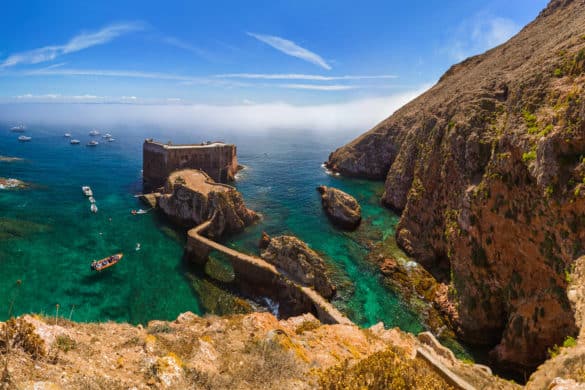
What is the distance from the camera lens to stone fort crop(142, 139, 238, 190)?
216ft

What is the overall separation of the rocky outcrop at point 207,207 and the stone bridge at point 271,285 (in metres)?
6.29

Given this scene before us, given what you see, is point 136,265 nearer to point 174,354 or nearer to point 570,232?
point 174,354

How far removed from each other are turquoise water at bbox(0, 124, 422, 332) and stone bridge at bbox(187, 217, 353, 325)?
11.6 feet

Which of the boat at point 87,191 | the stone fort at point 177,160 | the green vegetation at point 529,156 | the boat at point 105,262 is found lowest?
the boat at point 105,262

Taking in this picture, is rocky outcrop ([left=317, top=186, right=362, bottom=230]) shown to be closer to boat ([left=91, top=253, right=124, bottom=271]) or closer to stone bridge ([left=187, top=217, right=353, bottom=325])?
stone bridge ([left=187, top=217, right=353, bottom=325])

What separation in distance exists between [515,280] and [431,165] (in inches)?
869

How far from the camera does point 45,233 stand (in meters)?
43.5

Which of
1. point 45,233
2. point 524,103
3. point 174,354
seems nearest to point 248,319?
point 174,354

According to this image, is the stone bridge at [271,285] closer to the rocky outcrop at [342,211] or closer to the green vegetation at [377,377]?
the green vegetation at [377,377]

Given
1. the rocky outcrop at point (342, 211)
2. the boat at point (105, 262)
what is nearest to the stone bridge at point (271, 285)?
the boat at point (105, 262)

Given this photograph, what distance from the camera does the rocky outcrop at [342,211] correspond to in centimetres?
5019

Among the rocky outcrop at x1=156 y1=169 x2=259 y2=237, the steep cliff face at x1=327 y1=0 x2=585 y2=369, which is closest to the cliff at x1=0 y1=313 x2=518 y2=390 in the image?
the steep cliff face at x1=327 y1=0 x2=585 y2=369

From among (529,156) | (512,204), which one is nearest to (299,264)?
(512,204)

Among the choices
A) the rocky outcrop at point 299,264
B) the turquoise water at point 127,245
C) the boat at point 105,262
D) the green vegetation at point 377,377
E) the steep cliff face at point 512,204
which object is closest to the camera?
the green vegetation at point 377,377
